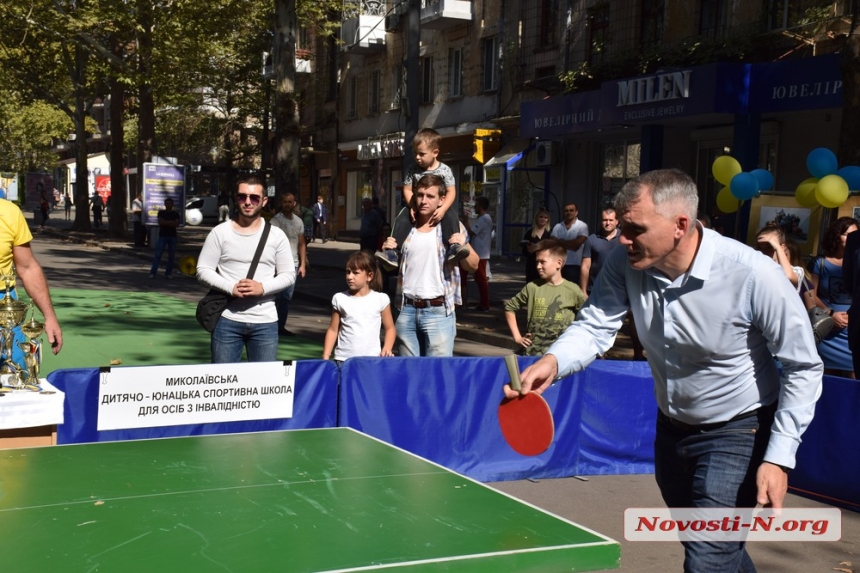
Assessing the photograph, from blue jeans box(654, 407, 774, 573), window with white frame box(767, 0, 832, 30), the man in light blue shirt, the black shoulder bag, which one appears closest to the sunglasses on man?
the black shoulder bag

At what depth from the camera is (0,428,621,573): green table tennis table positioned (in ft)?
10.4

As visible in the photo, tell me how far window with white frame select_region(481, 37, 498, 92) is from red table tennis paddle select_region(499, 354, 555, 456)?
29.9 meters

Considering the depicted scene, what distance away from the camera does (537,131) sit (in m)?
28.1

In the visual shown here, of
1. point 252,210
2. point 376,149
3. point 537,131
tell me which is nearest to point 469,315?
point 252,210

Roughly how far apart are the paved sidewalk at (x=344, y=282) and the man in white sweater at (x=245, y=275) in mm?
6799

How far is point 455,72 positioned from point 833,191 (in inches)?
981

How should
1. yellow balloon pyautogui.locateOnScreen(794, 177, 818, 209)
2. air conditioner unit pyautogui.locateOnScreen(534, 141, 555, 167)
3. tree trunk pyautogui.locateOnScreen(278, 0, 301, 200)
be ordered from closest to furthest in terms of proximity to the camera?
yellow balloon pyautogui.locateOnScreen(794, 177, 818, 209) → tree trunk pyautogui.locateOnScreen(278, 0, 301, 200) → air conditioner unit pyautogui.locateOnScreen(534, 141, 555, 167)

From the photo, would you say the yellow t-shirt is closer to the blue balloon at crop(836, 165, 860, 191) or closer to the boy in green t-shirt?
the boy in green t-shirt

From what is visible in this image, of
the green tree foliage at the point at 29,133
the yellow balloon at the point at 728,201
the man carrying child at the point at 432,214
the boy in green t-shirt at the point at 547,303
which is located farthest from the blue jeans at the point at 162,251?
the green tree foliage at the point at 29,133

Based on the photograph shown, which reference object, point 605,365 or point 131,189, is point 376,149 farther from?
point 131,189

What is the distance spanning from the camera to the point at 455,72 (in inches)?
1380

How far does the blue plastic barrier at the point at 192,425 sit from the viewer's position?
6391mm

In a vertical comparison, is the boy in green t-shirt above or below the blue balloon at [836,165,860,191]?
below

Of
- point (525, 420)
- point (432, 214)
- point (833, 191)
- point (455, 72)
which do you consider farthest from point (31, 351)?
point (455, 72)
